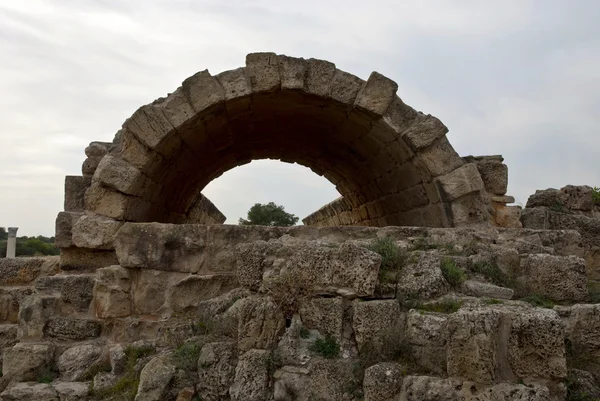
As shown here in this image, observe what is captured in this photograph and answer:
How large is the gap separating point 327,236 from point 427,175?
2.15m

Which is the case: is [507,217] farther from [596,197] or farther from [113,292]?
[113,292]

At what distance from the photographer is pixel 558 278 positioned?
3387mm

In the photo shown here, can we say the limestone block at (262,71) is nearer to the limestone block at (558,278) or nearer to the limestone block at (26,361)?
the limestone block at (26,361)

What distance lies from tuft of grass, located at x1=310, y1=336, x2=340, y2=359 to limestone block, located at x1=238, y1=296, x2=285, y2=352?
22 cm

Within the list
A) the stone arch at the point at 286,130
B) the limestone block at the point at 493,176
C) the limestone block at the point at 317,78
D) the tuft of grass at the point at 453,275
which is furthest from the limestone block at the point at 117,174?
the limestone block at the point at 493,176

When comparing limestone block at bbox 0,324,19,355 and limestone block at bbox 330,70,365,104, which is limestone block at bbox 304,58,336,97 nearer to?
limestone block at bbox 330,70,365,104

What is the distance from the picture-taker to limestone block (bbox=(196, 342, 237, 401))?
2986 millimetres

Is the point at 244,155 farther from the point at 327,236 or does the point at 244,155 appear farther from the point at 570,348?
the point at 570,348

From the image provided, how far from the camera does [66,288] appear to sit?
15.1 feet

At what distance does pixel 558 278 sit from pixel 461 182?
8.17ft

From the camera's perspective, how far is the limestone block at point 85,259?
Result: 5.12 m

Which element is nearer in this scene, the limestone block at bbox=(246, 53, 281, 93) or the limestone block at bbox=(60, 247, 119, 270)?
the limestone block at bbox=(60, 247, 119, 270)

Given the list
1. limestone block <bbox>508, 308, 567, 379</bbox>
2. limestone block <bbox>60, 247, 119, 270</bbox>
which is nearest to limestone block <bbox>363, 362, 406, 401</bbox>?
limestone block <bbox>508, 308, 567, 379</bbox>

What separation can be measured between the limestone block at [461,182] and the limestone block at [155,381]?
357 centimetres
